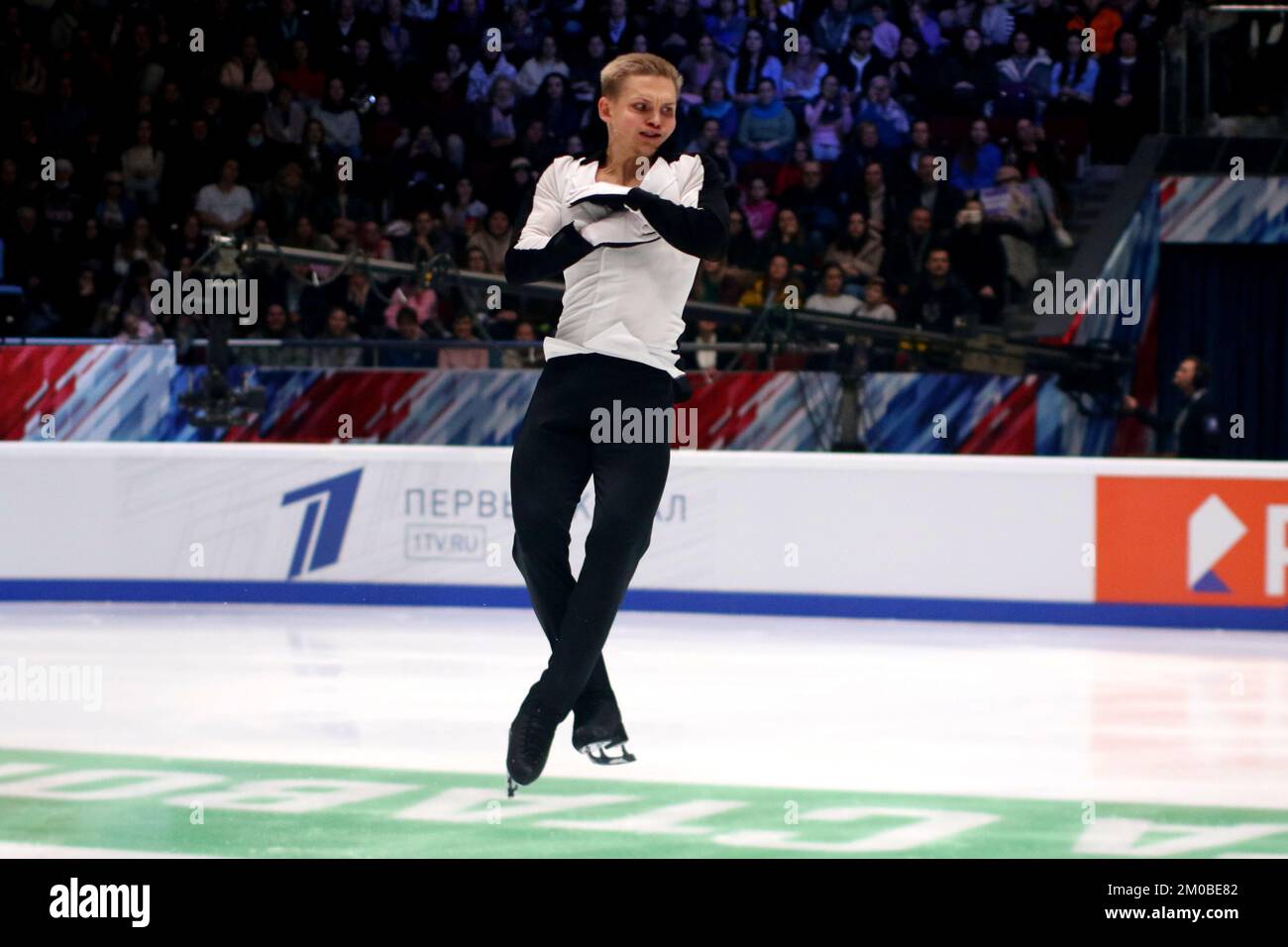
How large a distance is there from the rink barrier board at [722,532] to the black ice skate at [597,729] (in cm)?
467

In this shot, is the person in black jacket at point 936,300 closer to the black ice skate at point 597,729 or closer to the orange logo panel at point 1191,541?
the orange logo panel at point 1191,541

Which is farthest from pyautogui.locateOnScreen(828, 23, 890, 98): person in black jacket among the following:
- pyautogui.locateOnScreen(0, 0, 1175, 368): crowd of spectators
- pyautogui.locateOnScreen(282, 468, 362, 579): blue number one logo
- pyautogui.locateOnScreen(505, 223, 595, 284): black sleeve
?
pyautogui.locateOnScreen(505, 223, 595, 284): black sleeve

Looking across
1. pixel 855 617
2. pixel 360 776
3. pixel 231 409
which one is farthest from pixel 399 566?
pixel 360 776

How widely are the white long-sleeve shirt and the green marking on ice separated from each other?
1.13 m

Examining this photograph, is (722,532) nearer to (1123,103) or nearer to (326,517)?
(326,517)

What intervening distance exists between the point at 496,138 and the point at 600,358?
9295 mm

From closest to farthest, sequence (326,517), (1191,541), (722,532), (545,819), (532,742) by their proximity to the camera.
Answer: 1. (532,742)
2. (545,819)
3. (1191,541)
4. (722,532)
5. (326,517)

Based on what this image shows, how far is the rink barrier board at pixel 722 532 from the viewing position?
9266mm

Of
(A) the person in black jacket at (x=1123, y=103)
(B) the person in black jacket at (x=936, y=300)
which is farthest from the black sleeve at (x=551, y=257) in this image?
(A) the person in black jacket at (x=1123, y=103)

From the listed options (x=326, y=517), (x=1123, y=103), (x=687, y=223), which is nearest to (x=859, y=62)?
(x=1123, y=103)

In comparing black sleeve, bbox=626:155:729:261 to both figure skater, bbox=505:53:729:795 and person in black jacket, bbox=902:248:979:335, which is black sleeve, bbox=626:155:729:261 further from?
person in black jacket, bbox=902:248:979:335

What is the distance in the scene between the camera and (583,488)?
4574mm
